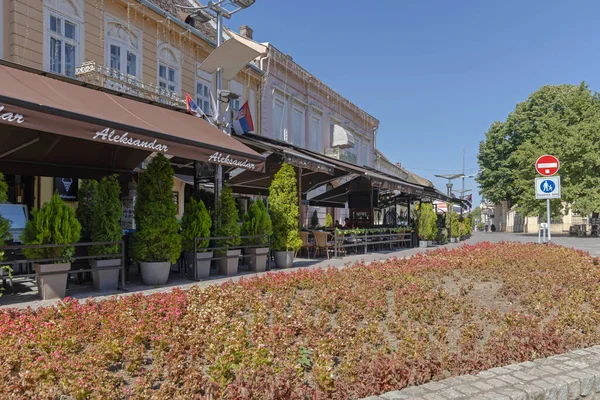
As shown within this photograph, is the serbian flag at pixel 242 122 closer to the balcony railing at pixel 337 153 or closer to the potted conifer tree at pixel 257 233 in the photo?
the potted conifer tree at pixel 257 233

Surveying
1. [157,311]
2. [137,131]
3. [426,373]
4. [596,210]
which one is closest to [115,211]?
Result: [137,131]

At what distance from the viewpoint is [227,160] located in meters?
8.35

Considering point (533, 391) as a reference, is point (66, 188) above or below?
above

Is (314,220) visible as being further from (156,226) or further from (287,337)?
(287,337)

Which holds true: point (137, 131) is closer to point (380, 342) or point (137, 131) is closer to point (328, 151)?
point (380, 342)

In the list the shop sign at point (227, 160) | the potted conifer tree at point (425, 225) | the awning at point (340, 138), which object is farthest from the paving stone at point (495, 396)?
the awning at point (340, 138)

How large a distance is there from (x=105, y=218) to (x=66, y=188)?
6.50 metres

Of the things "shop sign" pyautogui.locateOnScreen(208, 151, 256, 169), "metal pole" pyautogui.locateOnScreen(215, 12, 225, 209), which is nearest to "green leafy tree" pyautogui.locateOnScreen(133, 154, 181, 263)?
"shop sign" pyautogui.locateOnScreen(208, 151, 256, 169)

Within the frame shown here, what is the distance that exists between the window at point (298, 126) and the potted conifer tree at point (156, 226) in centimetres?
1739

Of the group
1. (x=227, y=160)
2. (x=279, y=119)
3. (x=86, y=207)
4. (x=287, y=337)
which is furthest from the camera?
(x=279, y=119)

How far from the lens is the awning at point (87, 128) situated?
231 inches

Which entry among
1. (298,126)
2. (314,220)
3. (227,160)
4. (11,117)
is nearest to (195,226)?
(227,160)

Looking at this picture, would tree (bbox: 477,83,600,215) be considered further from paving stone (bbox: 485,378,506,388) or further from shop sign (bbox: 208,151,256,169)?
paving stone (bbox: 485,378,506,388)

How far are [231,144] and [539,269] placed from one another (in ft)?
21.1
